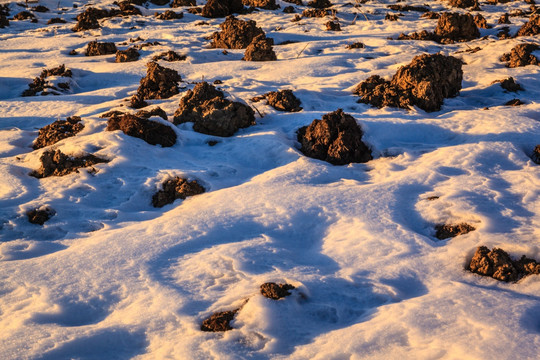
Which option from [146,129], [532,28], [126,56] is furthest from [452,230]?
[532,28]

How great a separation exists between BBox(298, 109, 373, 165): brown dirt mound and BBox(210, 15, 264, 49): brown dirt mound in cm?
540

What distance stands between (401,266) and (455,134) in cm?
314

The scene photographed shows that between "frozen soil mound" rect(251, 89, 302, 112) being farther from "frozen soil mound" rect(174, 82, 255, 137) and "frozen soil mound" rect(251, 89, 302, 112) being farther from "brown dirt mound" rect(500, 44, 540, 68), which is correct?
"brown dirt mound" rect(500, 44, 540, 68)

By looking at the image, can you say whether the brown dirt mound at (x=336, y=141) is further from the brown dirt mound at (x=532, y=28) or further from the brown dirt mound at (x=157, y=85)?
the brown dirt mound at (x=532, y=28)

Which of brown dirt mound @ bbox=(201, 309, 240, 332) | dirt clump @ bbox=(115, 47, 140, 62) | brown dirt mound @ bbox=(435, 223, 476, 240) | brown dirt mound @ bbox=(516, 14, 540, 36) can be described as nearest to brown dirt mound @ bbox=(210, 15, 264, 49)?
dirt clump @ bbox=(115, 47, 140, 62)

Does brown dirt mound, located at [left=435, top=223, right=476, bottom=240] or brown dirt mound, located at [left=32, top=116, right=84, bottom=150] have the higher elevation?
brown dirt mound, located at [left=32, top=116, right=84, bottom=150]

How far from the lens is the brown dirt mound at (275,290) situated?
3230mm

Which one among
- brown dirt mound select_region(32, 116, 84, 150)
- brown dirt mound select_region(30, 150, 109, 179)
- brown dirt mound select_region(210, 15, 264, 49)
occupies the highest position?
brown dirt mound select_region(210, 15, 264, 49)

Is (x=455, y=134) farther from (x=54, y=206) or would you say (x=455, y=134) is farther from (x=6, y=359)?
(x=6, y=359)

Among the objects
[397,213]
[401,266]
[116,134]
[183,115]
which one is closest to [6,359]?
[401,266]

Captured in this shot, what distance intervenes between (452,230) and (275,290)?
1764 millimetres

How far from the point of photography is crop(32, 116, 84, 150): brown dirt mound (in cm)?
625

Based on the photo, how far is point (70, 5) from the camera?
622 inches

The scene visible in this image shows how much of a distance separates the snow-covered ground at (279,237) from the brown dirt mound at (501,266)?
7 centimetres
